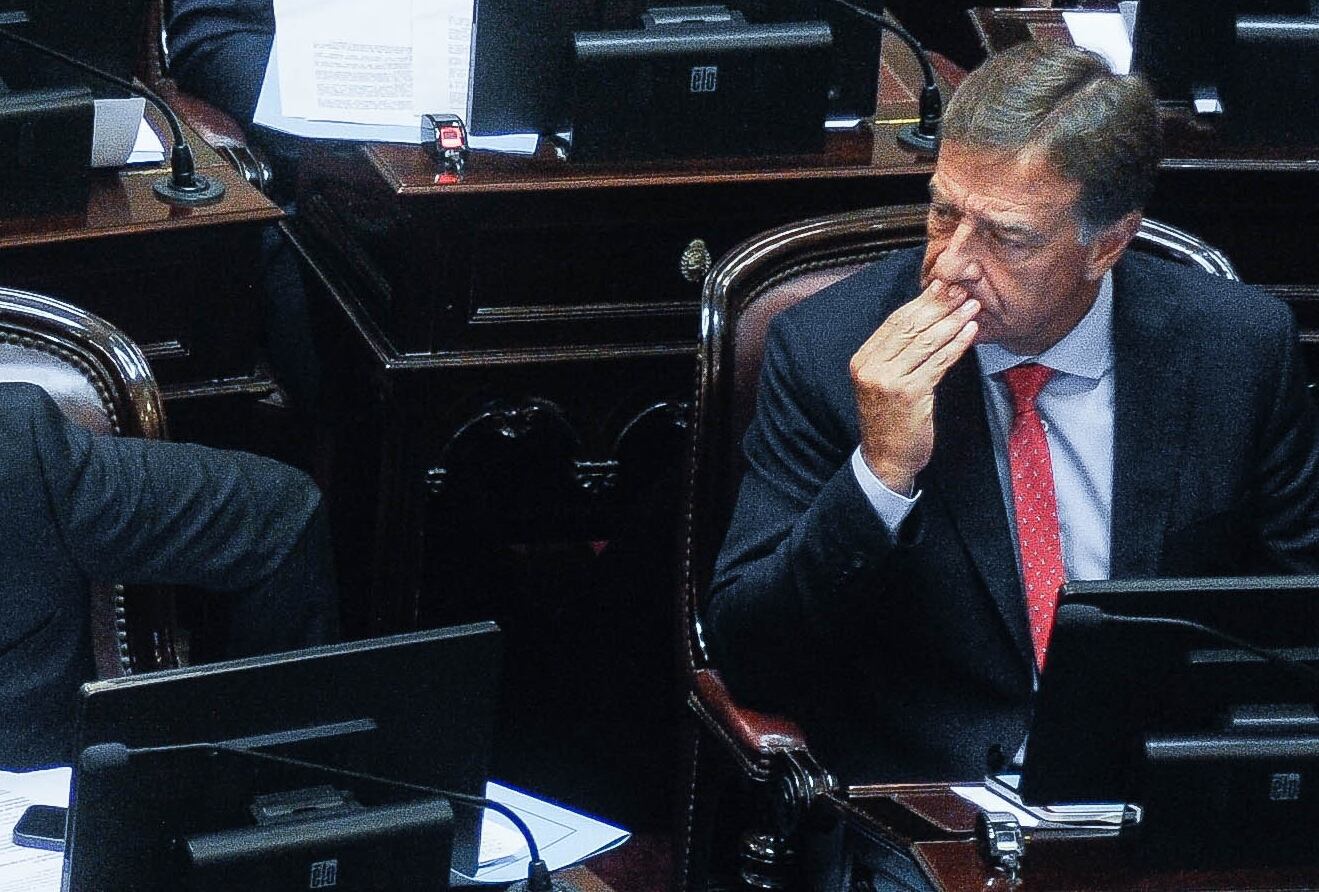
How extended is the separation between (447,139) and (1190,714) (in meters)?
1.35

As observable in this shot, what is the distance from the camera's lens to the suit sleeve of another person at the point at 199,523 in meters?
2.07

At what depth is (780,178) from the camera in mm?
2848

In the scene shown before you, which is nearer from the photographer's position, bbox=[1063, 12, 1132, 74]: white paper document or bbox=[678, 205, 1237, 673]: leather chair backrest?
bbox=[678, 205, 1237, 673]: leather chair backrest

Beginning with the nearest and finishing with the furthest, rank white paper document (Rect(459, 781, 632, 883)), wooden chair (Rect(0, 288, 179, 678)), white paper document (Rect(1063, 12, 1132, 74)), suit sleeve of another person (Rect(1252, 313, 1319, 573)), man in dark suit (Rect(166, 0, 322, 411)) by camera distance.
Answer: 1. white paper document (Rect(459, 781, 632, 883))
2. wooden chair (Rect(0, 288, 179, 678))
3. suit sleeve of another person (Rect(1252, 313, 1319, 573))
4. white paper document (Rect(1063, 12, 1132, 74))
5. man in dark suit (Rect(166, 0, 322, 411))

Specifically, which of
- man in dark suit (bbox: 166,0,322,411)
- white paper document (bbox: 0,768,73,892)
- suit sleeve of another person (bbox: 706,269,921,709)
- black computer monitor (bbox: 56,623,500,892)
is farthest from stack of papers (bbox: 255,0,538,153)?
black computer monitor (bbox: 56,623,500,892)

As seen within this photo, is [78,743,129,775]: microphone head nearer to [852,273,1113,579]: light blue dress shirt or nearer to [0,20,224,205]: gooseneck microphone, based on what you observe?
[852,273,1113,579]: light blue dress shirt

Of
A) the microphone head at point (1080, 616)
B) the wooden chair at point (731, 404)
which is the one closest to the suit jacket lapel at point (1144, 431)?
the wooden chair at point (731, 404)

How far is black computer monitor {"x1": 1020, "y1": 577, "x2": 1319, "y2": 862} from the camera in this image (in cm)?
177

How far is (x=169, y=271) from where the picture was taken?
9.23 ft

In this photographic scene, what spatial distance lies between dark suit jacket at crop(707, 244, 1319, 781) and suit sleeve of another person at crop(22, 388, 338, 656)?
43cm

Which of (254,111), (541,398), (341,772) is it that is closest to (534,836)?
(341,772)

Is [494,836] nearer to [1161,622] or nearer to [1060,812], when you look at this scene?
[1060,812]

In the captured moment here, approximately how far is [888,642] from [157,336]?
44.3 inches

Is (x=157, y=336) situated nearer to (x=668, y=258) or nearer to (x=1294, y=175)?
(x=668, y=258)
